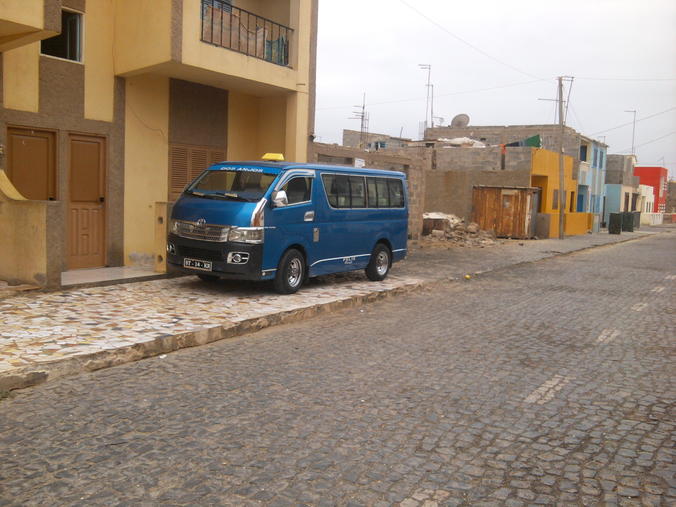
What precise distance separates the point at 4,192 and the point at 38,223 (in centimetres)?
84

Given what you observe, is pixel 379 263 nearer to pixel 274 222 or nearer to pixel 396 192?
pixel 396 192

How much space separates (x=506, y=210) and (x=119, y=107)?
21.7 meters

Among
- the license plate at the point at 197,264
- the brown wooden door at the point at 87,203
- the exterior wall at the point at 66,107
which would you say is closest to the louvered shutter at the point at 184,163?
the exterior wall at the point at 66,107

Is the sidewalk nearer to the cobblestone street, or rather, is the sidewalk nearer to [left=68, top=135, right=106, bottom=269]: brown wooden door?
the cobblestone street

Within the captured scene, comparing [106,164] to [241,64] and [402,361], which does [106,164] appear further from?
[402,361]

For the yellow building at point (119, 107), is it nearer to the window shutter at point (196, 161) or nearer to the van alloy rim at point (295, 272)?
the window shutter at point (196, 161)

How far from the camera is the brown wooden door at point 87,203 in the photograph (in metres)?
11.9

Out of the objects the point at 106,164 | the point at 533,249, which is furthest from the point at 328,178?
the point at 533,249

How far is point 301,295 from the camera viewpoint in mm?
10883

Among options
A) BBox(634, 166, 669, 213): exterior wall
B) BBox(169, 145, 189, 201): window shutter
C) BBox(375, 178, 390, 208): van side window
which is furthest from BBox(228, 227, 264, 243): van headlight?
BBox(634, 166, 669, 213): exterior wall

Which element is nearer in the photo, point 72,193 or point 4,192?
point 4,192

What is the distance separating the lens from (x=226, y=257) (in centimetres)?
995

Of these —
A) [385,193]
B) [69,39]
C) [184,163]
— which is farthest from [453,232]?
[69,39]

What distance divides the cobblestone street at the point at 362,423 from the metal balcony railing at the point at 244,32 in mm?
7159
